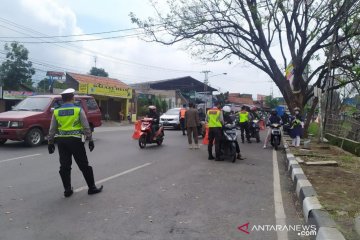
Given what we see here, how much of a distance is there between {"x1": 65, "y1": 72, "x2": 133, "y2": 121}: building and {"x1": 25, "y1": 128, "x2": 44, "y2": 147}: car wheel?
23.4 meters

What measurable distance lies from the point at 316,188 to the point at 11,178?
5875mm

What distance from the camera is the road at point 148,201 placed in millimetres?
4727

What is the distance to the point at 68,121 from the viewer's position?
20.9ft

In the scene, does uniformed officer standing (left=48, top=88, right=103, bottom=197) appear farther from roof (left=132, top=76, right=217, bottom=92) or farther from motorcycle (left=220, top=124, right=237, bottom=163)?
roof (left=132, top=76, right=217, bottom=92)

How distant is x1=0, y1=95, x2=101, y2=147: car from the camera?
12883 mm

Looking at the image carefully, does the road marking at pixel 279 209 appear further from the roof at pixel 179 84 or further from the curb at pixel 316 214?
the roof at pixel 179 84

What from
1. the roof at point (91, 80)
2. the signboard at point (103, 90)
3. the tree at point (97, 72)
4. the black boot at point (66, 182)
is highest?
the tree at point (97, 72)

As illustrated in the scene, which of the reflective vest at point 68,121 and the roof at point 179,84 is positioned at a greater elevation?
the roof at point 179,84

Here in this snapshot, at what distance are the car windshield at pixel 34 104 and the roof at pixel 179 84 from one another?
4382 cm

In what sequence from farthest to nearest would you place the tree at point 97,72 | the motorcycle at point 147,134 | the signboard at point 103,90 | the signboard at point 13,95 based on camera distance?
the tree at point 97,72 < the signboard at point 103,90 < the signboard at point 13,95 < the motorcycle at point 147,134

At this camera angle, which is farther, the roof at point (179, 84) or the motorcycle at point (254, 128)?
the roof at point (179, 84)

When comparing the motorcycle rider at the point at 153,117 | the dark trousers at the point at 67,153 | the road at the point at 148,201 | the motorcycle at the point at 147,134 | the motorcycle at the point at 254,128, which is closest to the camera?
the road at the point at 148,201

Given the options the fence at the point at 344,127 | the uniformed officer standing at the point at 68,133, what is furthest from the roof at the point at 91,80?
the uniformed officer standing at the point at 68,133

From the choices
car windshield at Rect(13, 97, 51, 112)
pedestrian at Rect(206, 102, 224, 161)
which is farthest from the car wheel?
pedestrian at Rect(206, 102, 224, 161)
